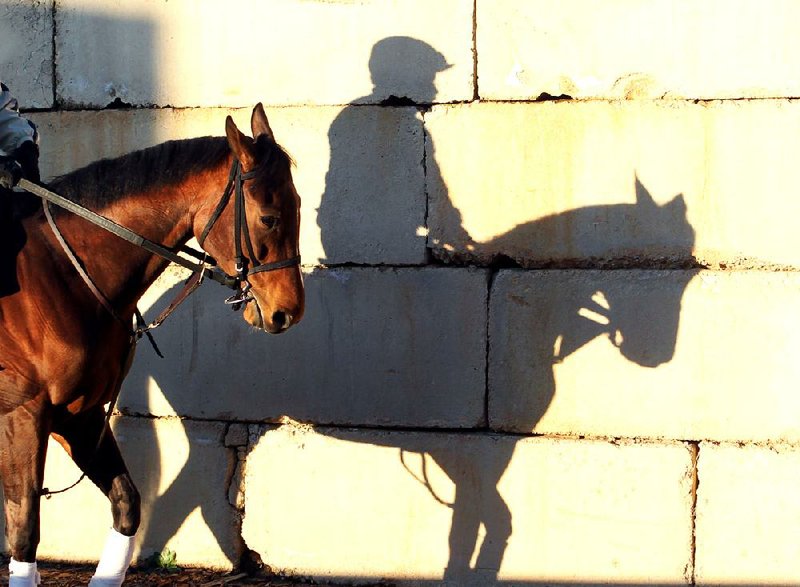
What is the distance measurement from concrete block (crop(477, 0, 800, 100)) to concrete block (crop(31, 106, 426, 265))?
526 mm

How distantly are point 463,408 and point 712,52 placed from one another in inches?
82.1

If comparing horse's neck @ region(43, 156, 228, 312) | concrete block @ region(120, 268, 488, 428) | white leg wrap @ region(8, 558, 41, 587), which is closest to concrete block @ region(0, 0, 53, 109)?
concrete block @ region(120, 268, 488, 428)

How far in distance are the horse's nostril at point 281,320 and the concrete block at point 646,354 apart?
1479 mm

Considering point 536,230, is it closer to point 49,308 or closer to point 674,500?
point 674,500

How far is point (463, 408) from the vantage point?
5.40m

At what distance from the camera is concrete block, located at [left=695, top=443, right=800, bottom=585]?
5.02 metres

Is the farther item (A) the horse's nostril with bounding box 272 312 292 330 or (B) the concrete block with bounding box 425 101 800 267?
(B) the concrete block with bounding box 425 101 800 267

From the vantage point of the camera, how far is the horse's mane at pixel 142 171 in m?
4.29

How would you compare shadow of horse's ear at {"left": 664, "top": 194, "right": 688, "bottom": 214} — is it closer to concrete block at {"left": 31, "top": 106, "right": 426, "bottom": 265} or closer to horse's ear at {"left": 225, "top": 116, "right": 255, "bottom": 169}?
concrete block at {"left": 31, "top": 106, "right": 426, "bottom": 265}

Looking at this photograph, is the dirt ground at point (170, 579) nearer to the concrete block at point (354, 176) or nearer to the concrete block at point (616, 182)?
the concrete block at point (354, 176)

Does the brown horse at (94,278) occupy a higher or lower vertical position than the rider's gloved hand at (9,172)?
lower

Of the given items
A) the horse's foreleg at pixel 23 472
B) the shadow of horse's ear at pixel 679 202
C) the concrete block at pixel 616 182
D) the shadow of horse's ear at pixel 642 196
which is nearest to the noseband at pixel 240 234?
the horse's foreleg at pixel 23 472

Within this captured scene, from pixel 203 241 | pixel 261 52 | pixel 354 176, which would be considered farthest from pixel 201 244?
pixel 261 52

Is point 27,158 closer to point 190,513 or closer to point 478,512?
point 190,513
